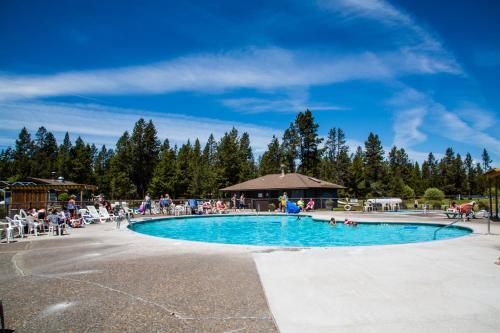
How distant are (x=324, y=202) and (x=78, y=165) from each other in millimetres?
52828

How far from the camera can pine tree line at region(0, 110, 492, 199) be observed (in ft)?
193

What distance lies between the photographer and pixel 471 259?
24.0ft

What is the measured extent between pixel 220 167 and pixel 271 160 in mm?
11861

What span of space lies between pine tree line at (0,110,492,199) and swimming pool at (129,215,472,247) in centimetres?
3427

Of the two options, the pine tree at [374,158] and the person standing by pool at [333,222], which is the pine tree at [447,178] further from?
the person standing by pool at [333,222]

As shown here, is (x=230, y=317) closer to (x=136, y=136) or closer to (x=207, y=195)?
(x=207, y=195)

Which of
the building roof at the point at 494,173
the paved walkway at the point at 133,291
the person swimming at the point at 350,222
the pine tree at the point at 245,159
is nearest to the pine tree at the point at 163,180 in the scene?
the pine tree at the point at 245,159

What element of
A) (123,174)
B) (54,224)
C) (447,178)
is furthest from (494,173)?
(447,178)

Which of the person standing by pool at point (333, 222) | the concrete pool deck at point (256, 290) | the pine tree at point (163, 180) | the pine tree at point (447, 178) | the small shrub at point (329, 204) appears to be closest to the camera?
the concrete pool deck at point (256, 290)

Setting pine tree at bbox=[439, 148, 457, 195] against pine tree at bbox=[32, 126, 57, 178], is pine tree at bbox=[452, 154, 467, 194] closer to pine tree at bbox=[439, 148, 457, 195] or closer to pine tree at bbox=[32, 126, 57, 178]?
pine tree at bbox=[439, 148, 457, 195]

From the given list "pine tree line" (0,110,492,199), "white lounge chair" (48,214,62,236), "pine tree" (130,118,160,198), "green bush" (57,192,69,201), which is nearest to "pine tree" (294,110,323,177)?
"pine tree line" (0,110,492,199)

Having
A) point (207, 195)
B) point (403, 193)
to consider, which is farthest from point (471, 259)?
point (403, 193)

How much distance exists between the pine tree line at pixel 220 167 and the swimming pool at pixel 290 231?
34270mm

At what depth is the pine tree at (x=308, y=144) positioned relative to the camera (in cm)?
5975
